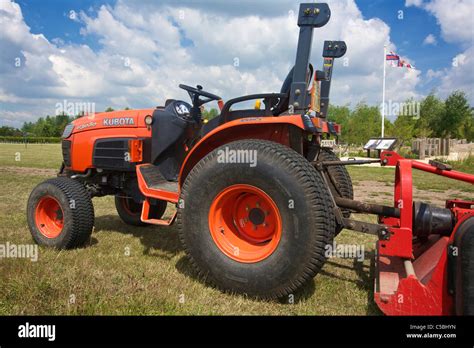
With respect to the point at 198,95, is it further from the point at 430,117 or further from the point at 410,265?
the point at 430,117

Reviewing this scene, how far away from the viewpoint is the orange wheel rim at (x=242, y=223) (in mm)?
2832

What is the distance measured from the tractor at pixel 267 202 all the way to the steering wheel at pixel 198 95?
31 mm

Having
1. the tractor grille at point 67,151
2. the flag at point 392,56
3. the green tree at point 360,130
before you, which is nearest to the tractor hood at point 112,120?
the tractor grille at point 67,151

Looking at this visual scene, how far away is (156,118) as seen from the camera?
4027mm

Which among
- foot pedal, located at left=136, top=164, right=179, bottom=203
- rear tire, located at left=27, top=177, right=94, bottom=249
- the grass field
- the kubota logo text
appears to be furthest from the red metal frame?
rear tire, located at left=27, top=177, right=94, bottom=249

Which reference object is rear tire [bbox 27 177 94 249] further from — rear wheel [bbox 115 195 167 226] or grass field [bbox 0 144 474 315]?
rear wheel [bbox 115 195 167 226]

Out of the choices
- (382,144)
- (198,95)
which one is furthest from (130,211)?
(382,144)

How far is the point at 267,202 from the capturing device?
285cm

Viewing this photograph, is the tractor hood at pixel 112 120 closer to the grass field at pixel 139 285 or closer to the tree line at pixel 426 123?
the grass field at pixel 139 285

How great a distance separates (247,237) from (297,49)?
5.59 ft

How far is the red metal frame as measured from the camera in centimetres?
225

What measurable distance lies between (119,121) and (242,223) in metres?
2.15

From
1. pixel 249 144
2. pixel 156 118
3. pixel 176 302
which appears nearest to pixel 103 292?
pixel 176 302

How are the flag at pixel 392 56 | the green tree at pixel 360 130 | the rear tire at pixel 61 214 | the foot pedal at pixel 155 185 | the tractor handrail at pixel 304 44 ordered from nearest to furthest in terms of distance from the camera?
the tractor handrail at pixel 304 44 < the foot pedal at pixel 155 185 < the rear tire at pixel 61 214 < the flag at pixel 392 56 < the green tree at pixel 360 130
